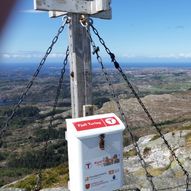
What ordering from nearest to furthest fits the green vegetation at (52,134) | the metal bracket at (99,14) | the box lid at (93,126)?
the box lid at (93,126), the metal bracket at (99,14), the green vegetation at (52,134)

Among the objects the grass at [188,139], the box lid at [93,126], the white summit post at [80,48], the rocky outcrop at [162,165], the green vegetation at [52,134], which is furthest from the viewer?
the green vegetation at [52,134]

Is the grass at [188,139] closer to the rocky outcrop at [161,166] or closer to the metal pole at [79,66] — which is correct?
the rocky outcrop at [161,166]

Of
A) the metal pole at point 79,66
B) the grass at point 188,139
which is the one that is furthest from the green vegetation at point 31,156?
the metal pole at point 79,66

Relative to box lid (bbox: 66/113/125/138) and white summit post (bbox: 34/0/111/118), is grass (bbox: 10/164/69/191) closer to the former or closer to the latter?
white summit post (bbox: 34/0/111/118)

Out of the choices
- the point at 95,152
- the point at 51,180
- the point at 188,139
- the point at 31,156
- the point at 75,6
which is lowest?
the point at 31,156

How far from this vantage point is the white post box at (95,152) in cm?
645

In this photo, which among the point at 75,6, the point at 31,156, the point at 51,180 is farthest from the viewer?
the point at 31,156

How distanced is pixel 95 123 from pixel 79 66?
5.65 ft

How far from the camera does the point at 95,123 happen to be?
21.6ft

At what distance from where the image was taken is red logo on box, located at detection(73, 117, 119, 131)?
6.47m

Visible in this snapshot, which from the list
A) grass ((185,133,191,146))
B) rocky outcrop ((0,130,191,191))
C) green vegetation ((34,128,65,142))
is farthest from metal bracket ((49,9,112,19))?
green vegetation ((34,128,65,142))

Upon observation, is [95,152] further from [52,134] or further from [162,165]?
[52,134]

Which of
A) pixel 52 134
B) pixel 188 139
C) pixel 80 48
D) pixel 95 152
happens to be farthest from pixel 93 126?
pixel 52 134

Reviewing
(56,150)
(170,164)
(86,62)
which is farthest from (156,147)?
(56,150)
